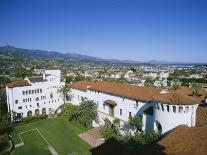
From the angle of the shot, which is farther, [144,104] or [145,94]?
[145,94]

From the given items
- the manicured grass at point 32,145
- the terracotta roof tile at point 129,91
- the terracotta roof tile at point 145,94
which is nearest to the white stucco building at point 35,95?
the terracotta roof tile at point 145,94

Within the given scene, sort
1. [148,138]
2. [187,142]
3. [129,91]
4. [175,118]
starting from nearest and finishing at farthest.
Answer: [187,142], [175,118], [148,138], [129,91]

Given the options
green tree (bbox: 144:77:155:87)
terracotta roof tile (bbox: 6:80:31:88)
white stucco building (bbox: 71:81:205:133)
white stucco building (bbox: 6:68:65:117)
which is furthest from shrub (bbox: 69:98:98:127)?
green tree (bbox: 144:77:155:87)

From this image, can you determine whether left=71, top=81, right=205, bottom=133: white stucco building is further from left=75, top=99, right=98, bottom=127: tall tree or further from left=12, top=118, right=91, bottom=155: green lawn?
left=12, top=118, right=91, bottom=155: green lawn

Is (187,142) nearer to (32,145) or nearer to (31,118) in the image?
(32,145)

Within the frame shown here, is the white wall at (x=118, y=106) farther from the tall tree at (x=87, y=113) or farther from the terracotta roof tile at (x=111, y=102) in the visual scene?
the tall tree at (x=87, y=113)

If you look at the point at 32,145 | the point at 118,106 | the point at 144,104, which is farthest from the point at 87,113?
the point at 144,104

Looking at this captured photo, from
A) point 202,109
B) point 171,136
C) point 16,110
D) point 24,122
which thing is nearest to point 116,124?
point 202,109
